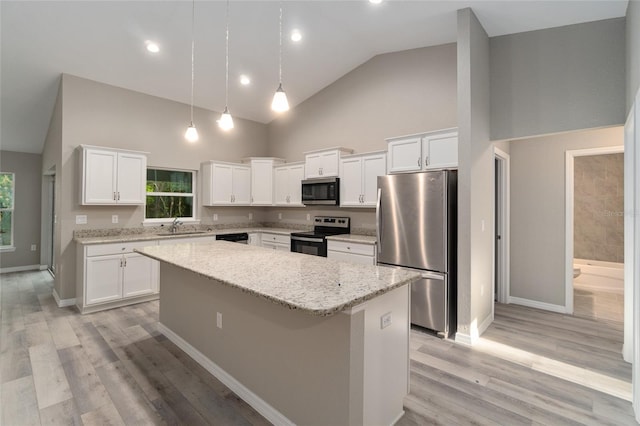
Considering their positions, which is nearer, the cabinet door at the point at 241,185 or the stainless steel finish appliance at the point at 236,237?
the stainless steel finish appliance at the point at 236,237

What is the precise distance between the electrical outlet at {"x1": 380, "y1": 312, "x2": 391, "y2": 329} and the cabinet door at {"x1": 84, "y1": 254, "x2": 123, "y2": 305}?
391cm

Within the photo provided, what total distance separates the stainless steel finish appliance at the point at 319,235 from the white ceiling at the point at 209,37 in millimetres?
2483

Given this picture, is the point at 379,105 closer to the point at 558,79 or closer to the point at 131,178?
the point at 558,79

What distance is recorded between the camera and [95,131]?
4.47 meters

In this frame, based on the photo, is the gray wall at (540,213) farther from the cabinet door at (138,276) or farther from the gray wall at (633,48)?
the cabinet door at (138,276)

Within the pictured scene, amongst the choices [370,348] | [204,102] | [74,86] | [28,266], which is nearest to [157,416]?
→ [370,348]

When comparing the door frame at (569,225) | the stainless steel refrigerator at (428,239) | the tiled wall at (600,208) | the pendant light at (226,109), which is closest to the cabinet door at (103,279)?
the pendant light at (226,109)

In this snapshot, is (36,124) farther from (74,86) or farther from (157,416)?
(157,416)

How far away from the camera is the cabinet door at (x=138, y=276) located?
14.0ft

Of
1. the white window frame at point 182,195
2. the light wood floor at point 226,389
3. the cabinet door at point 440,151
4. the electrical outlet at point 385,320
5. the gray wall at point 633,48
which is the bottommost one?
the light wood floor at point 226,389

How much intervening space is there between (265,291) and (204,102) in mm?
4851

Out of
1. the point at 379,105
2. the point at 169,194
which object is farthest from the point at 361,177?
the point at 169,194

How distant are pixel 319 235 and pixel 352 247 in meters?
0.67

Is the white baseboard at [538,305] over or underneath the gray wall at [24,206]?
underneath
